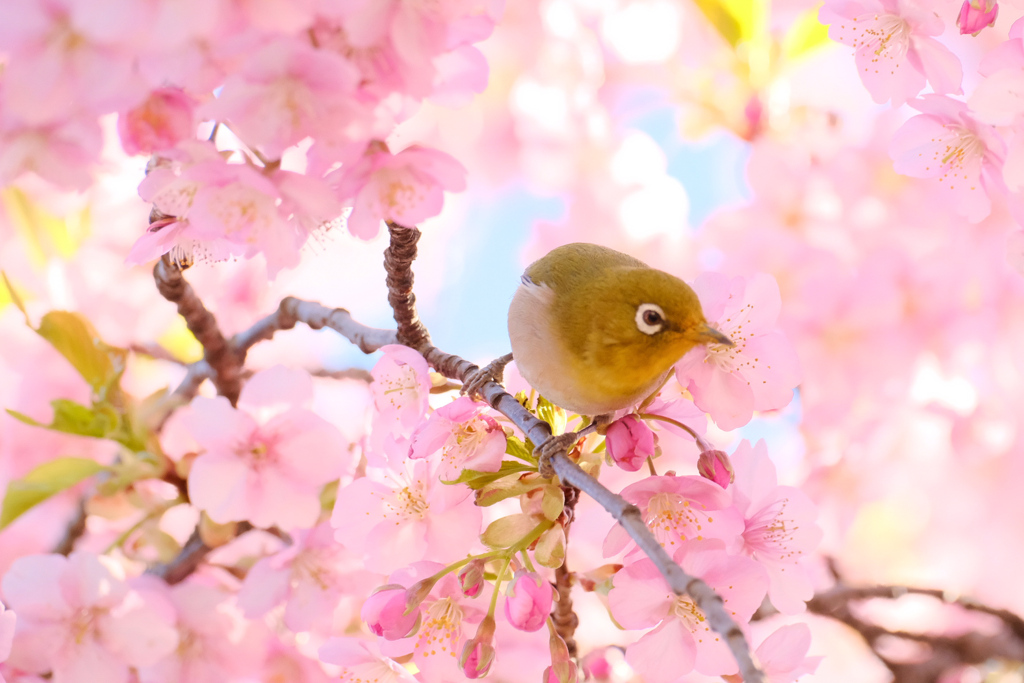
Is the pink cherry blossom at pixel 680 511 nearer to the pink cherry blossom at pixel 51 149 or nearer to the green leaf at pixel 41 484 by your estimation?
the pink cherry blossom at pixel 51 149

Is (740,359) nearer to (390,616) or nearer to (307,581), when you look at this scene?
(390,616)

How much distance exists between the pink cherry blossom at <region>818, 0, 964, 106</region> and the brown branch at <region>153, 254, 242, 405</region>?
1.17m

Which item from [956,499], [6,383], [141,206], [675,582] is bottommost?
[956,499]

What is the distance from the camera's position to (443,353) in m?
1.27

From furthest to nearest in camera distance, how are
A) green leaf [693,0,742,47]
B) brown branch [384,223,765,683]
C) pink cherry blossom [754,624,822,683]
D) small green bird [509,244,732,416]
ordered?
green leaf [693,0,742,47], small green bird [509,244,732,416], pink cherry blossom [754,624,822,683], brown branch [384,223,765,683]

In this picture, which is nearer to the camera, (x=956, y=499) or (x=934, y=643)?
(x=934, y=643)

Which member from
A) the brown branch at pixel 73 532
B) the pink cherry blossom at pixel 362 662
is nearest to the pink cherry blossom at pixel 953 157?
the pink cherry blossom at pixel 362 662

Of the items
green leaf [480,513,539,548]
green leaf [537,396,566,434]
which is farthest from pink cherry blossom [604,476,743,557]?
green leaf [537,396,566,434]

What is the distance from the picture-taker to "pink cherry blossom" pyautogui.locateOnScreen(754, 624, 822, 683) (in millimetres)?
991

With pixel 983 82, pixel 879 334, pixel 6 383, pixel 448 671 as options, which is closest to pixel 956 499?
pixel 879 334

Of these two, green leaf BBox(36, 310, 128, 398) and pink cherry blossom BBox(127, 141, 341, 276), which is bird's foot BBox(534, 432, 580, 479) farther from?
green leaf BBox(36, 310, 128, 398)

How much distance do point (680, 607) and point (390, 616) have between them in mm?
384

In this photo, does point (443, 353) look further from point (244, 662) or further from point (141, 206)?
point (141, 206)

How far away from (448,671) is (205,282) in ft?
5.11
